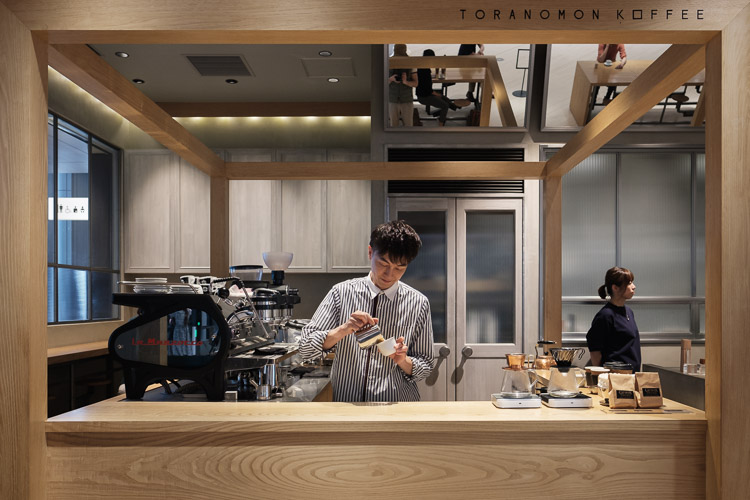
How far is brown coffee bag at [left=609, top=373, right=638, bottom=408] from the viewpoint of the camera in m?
2.00

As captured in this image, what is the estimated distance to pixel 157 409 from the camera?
201cm

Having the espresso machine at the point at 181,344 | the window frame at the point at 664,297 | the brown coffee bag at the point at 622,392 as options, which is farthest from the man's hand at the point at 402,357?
the window frame at the point at 664,297

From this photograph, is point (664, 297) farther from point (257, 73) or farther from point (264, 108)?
point (264, 108)

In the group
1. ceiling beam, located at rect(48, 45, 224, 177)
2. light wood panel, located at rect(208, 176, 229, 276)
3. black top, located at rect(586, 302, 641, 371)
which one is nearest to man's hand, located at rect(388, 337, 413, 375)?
ceiling beam, located at rect(48, 45, 224, 177)

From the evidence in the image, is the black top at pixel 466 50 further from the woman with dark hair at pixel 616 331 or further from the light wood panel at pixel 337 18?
the light wood panel at pixel 337 18

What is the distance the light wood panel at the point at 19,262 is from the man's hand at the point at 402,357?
1143 millimetres

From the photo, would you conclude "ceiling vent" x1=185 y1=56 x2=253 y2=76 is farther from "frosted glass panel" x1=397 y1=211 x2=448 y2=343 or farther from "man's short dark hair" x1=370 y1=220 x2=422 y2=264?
"man's short dark hair" x1=370 y1=220 x2=422 y2=264

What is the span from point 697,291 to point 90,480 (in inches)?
195

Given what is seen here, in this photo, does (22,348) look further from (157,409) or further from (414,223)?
(414,223)

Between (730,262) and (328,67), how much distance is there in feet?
14.3

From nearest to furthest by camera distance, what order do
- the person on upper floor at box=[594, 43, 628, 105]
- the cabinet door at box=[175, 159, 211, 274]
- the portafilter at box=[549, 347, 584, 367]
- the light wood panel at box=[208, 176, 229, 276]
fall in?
the portafilter at box=[549, 347, 584, 367]
the light wood panel at box=[208, 176, 229, 276]
the person on upper floor at box=[594, 43, 628, 105]
the cabinet door at box=[175, 159, 211, 274]

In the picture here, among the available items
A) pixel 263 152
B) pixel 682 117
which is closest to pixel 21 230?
pixel 263 152

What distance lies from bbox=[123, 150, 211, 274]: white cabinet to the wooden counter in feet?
14.7

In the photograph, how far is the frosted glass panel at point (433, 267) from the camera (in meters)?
5.23
